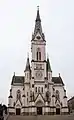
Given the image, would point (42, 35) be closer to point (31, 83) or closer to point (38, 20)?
point (38, 20)

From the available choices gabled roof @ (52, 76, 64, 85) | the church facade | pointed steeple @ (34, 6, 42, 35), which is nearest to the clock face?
the church facade

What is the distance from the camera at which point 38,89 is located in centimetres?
7712

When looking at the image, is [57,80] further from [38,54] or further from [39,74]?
[38,54]

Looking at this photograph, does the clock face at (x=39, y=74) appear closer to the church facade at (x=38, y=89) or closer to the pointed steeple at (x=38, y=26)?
the church facade at (x=38, y=89)

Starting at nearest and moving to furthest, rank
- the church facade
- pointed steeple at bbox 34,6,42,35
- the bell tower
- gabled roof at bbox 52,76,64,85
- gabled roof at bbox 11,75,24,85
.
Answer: the church facade
the bell tower
gabled roof at bbox 11,75,24,85
gabled roof at bbox 52,76,64,85
pointed steeple at bbox 34,6,42,35

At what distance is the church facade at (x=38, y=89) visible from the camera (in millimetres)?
75625

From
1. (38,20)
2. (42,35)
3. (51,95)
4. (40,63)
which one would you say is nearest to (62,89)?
(51,95)

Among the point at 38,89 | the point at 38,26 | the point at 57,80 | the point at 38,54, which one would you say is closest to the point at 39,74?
the point at 38,89

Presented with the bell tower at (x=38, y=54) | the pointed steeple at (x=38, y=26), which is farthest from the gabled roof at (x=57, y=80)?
the pointed steeple at (x=38, y=26)

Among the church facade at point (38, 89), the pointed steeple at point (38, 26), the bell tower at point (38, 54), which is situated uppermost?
the pointed steeple at point (38, 26)

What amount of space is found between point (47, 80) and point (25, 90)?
751cm

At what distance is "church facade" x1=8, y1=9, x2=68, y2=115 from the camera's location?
75625mm

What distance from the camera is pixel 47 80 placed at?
78875 millimetres

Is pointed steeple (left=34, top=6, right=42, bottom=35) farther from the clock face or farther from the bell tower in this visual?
the clock face
